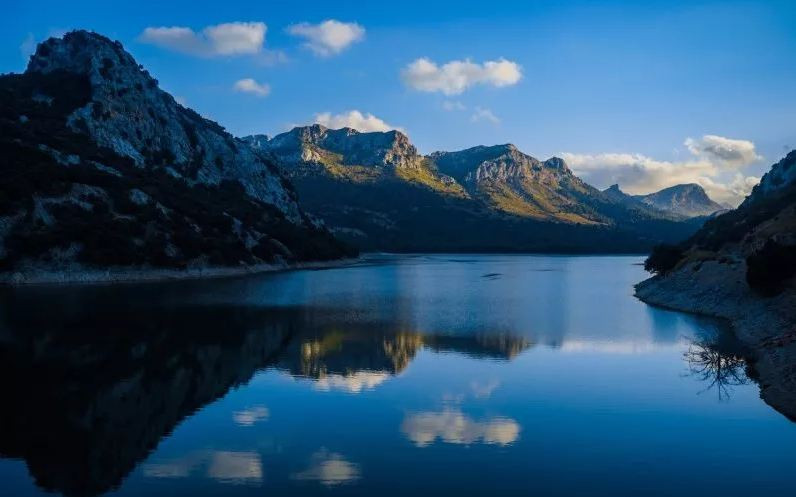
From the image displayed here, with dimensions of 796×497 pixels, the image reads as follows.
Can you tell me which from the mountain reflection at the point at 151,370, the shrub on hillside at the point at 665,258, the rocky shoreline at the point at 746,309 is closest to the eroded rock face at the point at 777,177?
the shrub on hillside at the point at 665,258

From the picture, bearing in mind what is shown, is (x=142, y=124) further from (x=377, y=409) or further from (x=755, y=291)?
(x=377, y=409)

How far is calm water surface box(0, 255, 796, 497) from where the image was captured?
1544 centimetres

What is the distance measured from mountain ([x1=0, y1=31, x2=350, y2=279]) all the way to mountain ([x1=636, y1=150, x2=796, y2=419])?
6405cm

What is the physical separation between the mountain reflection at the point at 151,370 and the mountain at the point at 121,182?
33656 mm

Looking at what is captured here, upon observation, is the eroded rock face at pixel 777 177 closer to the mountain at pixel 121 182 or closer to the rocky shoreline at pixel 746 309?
the rocky shoreline at pixel 746 309

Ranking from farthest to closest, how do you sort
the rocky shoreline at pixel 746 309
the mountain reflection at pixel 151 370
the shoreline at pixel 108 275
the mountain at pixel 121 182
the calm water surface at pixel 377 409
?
the mountain at pixel 121 182
the shoreline at pixel 108 275
the rocky shoreline at pixel 746 309
the mountain reflection at pixel 151 370
the calm water surface at pixel 377 409

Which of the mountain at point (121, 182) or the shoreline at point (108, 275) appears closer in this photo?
the shoreline at point (108, 275)

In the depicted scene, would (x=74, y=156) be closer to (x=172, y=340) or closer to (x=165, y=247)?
(x=165, y=247)

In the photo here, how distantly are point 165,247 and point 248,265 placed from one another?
17350 mm

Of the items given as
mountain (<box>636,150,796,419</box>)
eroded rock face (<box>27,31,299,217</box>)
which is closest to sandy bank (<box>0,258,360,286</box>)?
eroded rock face (<box>27,31,299,217</box>)

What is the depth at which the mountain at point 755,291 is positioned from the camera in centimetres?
2655

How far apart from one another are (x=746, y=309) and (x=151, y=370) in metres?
38.2

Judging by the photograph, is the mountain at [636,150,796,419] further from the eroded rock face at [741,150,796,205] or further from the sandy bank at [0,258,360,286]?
the sandy bank at [0,258,360,286]

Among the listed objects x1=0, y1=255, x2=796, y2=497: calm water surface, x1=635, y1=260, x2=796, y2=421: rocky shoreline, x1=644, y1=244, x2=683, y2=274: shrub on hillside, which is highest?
x1=644, y1=244, x2=683, y2=274: shrub on hillside
